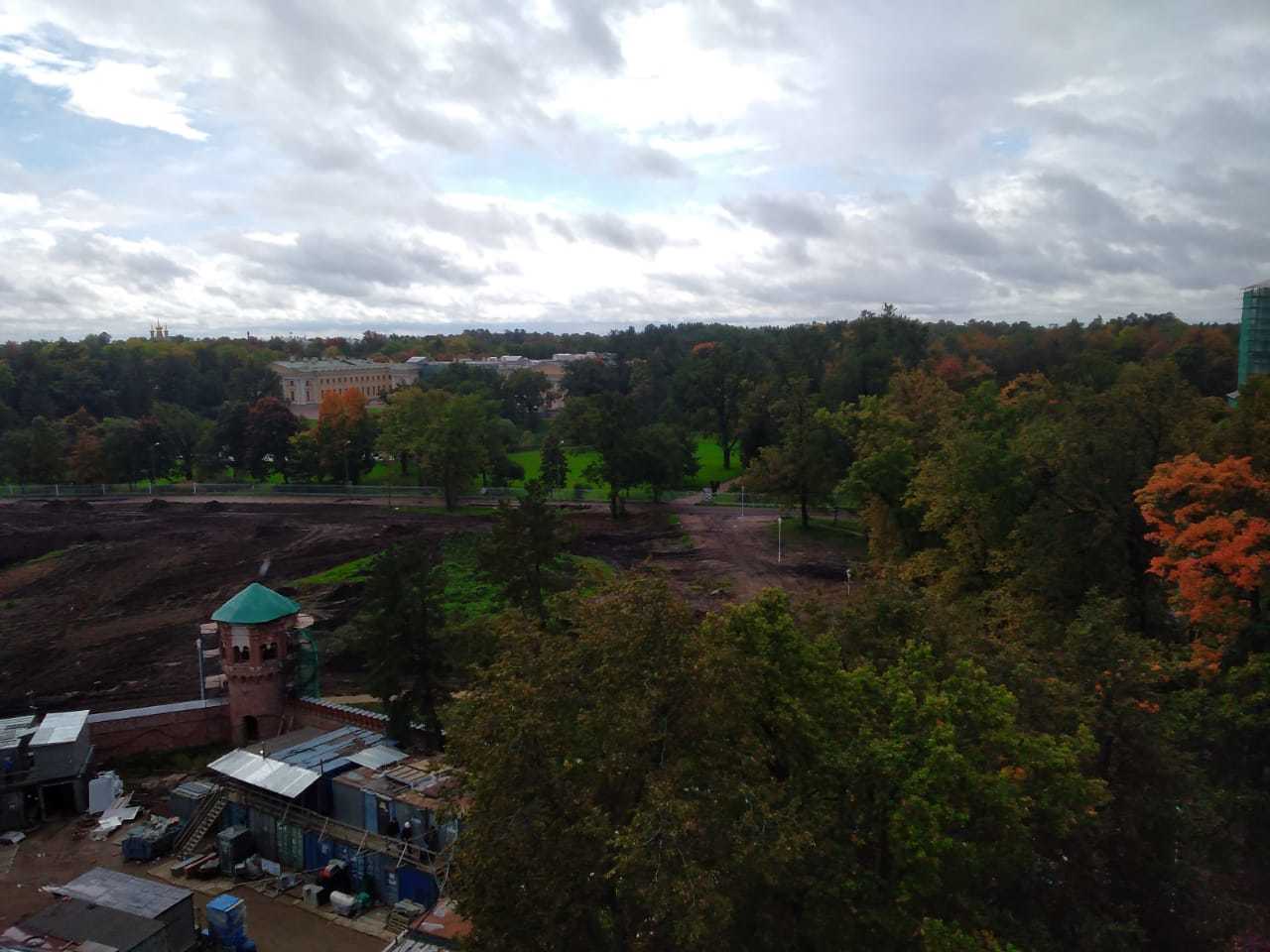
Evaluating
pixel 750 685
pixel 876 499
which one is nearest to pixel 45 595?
pixel 876 499

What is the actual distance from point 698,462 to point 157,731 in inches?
1806

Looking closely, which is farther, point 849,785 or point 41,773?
point 41,773

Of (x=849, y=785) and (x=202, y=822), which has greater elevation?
(x=849, y=785)

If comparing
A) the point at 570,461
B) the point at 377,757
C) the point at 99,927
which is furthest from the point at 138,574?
the point at 570,461

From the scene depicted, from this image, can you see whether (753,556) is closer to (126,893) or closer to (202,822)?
(202,822)

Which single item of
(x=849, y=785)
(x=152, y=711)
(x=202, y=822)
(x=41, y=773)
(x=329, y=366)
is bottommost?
(x=202, y=822)

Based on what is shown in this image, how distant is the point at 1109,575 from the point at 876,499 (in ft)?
51.5

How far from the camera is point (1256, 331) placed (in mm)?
59281

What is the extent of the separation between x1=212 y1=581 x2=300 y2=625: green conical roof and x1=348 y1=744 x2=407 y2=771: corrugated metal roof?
5139mm

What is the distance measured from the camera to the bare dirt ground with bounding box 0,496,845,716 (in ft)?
101

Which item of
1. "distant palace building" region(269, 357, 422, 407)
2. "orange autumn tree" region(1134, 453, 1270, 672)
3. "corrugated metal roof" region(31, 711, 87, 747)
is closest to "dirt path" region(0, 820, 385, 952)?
"corrugated metal roof" region(31, 711, 87, 747)

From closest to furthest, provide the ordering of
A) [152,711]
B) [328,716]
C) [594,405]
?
[328,716], [152,711], [594,405]

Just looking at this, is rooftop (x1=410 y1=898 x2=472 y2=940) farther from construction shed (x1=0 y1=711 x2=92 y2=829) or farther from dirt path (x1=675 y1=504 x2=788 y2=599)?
dirt path (x1=675 y1=504 x2=788 y2=599)

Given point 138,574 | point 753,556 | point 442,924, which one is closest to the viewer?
point 442,924
